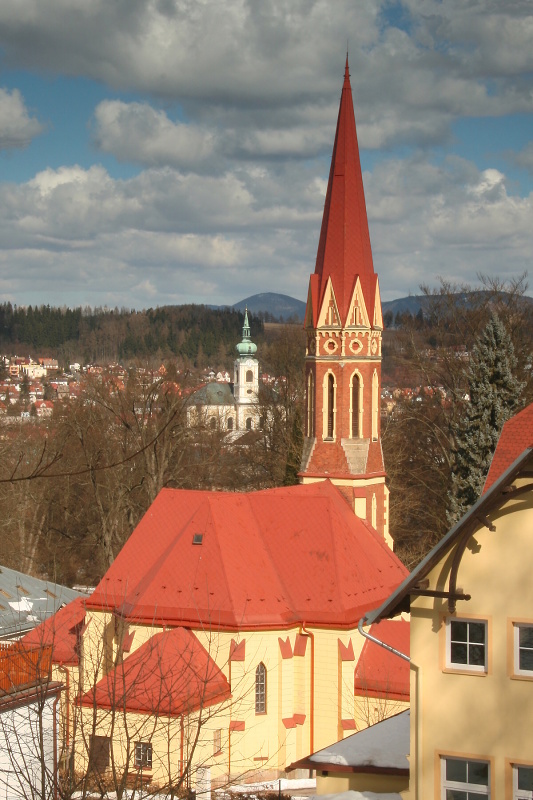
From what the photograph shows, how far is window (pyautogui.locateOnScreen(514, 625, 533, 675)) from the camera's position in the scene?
12602 millimetres

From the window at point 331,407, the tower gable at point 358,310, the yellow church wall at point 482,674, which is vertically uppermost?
the tower gable at point 358,310

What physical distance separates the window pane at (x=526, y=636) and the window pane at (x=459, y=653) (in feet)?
2.34

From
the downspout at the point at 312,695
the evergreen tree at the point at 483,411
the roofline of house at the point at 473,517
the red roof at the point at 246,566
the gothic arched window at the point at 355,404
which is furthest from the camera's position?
the evergreen tree at the point at 483,411

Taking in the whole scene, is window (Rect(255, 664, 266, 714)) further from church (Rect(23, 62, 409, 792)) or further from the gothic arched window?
the gothic arched window

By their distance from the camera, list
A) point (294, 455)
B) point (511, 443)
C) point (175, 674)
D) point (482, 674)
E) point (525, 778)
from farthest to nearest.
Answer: point (294, 455), point (175, 674), point (511, 443), point (482, 674), point (525, 778)

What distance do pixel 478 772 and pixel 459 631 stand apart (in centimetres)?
159

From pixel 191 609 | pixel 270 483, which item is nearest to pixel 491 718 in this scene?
pixel 191 609

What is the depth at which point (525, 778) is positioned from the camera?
1257 cm

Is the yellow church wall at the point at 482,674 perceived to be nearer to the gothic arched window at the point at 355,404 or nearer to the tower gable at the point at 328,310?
the gothic arched window at the point at 355,404

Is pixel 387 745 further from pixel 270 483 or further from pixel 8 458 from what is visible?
pixel 270 483

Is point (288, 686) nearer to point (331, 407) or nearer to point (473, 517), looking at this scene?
point (331, 407)

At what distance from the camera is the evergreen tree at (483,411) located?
4019cm

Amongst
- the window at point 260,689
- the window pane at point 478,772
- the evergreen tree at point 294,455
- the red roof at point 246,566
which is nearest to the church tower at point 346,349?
the red roof at point 246,566

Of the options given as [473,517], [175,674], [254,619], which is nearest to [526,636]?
[473,517]
